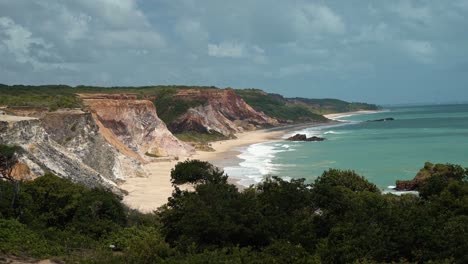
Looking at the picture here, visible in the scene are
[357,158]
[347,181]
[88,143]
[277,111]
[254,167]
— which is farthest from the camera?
[277,111]

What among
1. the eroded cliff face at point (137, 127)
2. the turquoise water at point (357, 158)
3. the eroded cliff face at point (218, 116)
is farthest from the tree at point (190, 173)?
the eroded cliff face at point (218, 116)

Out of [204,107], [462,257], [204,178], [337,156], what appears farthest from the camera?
[204,107]

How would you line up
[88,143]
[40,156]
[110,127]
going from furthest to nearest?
[110,127]
[88,143]
[40,156]

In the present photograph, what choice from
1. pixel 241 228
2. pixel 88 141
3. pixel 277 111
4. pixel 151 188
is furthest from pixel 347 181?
pixel 277 111

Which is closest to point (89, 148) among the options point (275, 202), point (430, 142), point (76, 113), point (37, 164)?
point (76, 113)

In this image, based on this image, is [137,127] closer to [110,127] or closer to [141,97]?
[110,127]

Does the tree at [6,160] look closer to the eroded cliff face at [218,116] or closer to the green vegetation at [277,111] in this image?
the eroded cliff face at [218,116]

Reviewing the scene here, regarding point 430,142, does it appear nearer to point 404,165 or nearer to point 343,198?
point 404,165
